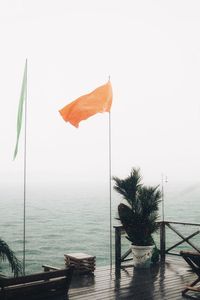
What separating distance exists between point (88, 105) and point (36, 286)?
5376mm

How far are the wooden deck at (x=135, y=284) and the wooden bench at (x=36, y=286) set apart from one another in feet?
1.10

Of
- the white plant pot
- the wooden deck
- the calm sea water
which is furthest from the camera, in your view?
the calm sea water

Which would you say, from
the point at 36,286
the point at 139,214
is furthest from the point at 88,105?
the point at 36,286

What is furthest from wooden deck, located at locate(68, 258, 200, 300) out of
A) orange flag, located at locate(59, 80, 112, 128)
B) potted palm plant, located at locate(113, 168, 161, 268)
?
orange flag, located at locate(59, 80, 112, 128)

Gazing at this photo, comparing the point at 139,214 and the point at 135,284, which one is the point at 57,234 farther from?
the point at 135,284

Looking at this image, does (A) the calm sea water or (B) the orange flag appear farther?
(A) the calm sea water

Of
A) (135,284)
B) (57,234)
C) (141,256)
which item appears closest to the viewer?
(135,284)

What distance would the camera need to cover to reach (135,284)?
8852 mm

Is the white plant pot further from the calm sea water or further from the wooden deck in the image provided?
the calm sea water

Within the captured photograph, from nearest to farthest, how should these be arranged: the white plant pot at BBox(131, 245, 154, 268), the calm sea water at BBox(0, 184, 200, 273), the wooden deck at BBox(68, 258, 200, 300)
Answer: the wooden deck at BBox(68, 258, 200, 300), the white plant pot at BBox(131, 245, 154, 268), the calm sea water at BBox(0, 184, 200, 273)

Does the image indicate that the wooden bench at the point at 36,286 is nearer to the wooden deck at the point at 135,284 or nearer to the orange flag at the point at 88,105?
the wooden deck at the point at 135,284

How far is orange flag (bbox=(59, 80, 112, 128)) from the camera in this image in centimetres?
1103

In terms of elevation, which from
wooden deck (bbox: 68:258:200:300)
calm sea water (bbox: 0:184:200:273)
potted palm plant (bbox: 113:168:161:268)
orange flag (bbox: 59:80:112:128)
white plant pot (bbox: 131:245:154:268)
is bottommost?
calm sea water (bbox: 0:184:200:273)

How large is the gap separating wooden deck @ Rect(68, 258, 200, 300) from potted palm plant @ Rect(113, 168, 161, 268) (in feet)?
1.55
